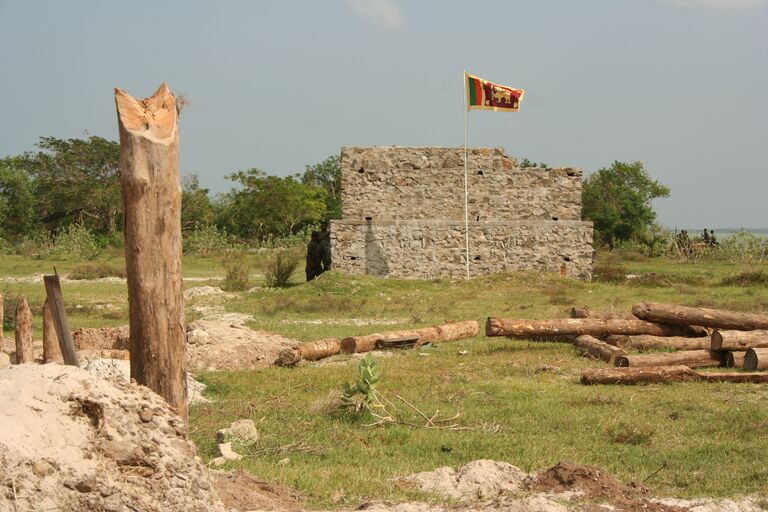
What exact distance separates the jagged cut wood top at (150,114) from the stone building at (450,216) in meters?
17.7

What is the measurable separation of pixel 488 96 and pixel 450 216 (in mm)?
3382

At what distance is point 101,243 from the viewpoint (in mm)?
39562

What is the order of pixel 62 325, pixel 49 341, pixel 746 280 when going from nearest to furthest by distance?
pixel 62 325
pixel 49 341
pixel 746 280

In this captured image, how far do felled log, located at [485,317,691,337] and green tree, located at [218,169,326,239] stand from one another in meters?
31.7

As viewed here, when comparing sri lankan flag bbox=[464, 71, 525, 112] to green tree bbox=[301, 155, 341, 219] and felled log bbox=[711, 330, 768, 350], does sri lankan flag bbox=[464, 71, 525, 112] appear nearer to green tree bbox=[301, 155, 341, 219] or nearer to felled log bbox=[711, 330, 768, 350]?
felled log bbox=[711, 330, 768, 350]

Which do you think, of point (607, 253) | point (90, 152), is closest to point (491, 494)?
point (607, 253)

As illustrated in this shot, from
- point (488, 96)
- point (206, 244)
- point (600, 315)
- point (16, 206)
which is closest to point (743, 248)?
point (488, 96)

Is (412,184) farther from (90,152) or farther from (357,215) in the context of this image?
(90,152)

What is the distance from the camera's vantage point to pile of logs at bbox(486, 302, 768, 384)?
10.5 metres

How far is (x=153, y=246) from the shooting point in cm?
582

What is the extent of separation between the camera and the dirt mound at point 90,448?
15.2 ft

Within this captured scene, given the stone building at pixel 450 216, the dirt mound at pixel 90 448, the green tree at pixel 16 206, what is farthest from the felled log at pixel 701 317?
the green tree at pixel 16 206

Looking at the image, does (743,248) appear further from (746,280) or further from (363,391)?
(363,391)

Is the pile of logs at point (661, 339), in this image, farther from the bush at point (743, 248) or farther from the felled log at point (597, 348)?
the bush at point (743, 248)
